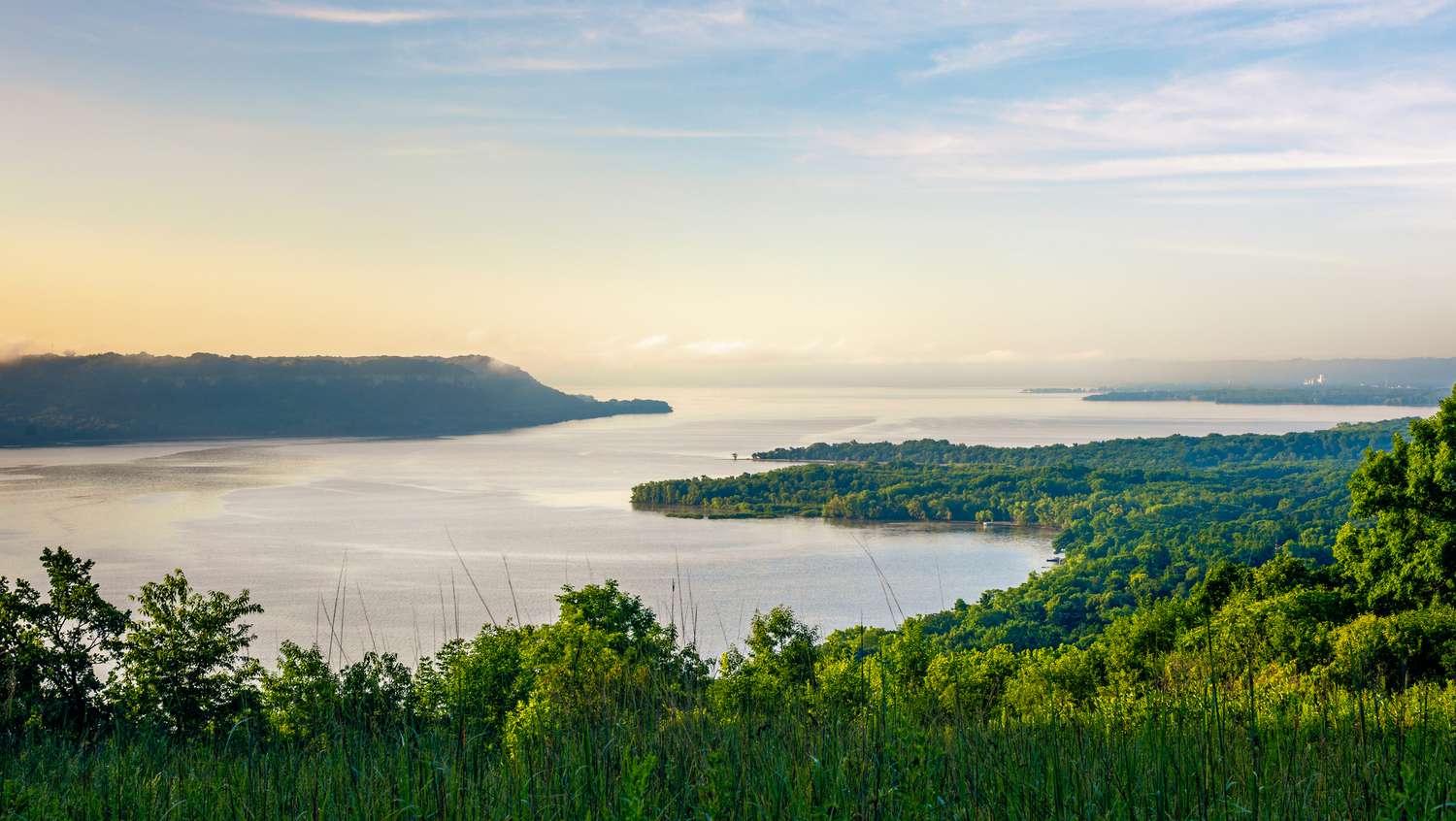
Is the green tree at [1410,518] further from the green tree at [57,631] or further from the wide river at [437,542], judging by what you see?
the green tree at [57,631]

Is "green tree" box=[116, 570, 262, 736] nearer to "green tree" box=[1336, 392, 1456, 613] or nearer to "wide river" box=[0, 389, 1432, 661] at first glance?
"wide river" box=[0, 389, 1432, 661]

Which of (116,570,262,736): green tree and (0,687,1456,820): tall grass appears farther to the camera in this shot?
(116,570,262,736): green tree

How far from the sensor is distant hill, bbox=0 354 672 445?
127 metres

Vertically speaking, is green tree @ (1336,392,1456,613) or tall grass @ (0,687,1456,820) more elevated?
tall grass @ (0,687,1456,820)

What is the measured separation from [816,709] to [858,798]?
3.50 ft

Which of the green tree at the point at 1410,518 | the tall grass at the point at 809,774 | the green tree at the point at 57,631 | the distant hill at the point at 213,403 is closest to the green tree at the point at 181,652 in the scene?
the green tree at the point at 57,631

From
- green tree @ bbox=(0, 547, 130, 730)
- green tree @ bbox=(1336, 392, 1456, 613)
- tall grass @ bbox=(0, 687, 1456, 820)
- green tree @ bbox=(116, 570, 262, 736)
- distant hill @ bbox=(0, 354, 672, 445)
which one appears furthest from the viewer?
distant hill @ bbox=(0, 354, 672, 445)

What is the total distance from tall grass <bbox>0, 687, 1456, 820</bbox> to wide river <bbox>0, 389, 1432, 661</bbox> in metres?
22.0

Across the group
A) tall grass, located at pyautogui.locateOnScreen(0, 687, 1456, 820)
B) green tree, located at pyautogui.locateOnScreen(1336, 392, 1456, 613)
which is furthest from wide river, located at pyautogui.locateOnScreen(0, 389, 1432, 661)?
tall grass, located at pyautogui.locateOnScreen(0, 687, 1456, 820)

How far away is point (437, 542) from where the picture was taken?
7081 cm

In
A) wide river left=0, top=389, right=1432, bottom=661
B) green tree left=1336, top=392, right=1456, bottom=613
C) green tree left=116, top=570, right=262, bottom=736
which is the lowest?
wide river left=0, top=389, right=1432, bottom=661

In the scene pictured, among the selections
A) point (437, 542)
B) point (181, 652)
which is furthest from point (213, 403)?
point (181, 652)

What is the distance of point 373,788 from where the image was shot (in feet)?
10.4

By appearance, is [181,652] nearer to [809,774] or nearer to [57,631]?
[57,631]
